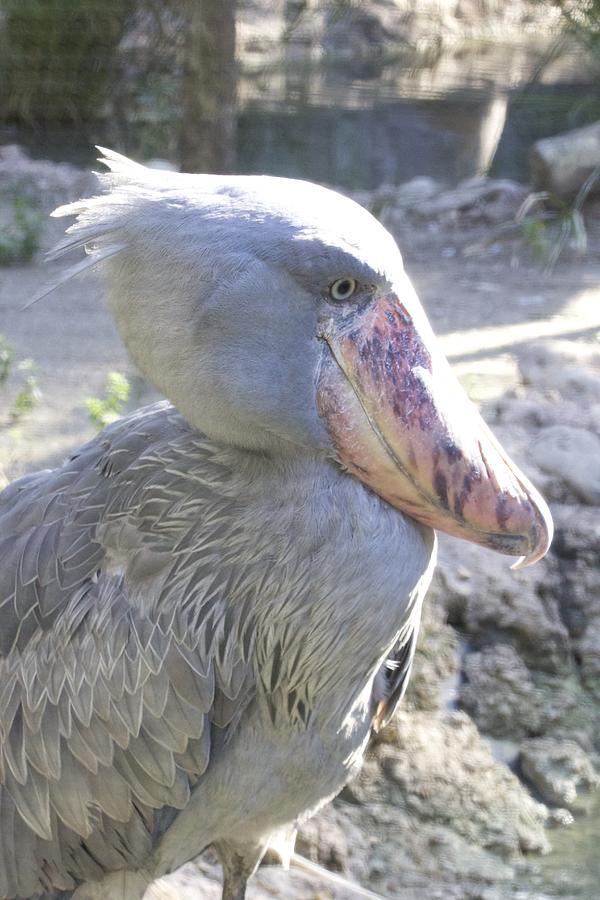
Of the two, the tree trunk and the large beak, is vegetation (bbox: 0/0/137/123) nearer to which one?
the tree trunk

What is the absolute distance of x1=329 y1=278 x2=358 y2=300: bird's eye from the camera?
1.86 meters

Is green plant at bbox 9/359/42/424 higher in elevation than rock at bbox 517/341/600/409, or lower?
lower

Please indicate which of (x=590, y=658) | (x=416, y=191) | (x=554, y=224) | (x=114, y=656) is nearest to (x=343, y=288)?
(x=114, y=656)

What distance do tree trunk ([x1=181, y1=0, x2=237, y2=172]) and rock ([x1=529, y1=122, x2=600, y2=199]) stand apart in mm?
1941

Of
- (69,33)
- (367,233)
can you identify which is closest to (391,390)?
(367,233)

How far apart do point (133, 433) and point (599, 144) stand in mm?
5798

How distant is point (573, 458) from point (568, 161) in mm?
4005

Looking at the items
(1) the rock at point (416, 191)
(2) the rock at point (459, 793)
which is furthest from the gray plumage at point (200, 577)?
(1) the rock at point (416, 191)

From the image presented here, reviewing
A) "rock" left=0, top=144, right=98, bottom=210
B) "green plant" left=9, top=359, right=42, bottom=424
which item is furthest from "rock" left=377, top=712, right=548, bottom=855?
"rock" left=0, top=144, right=98, bottom=210

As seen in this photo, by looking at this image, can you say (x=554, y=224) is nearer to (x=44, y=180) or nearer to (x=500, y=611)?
(x=44, y=180)

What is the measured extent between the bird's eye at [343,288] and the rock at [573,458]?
2.14 meters

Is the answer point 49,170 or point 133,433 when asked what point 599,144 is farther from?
point 133,433

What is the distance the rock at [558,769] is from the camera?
3215mm

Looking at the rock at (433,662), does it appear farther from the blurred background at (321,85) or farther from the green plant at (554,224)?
the blurred background at (321,85)
